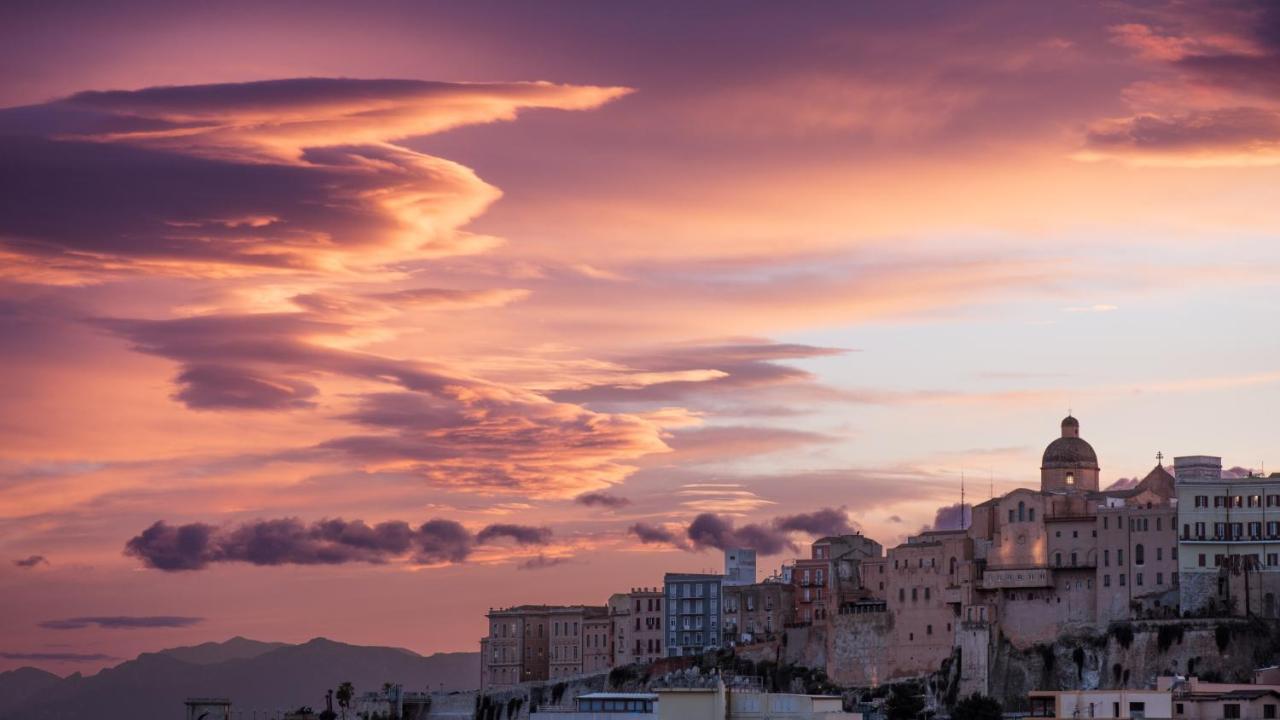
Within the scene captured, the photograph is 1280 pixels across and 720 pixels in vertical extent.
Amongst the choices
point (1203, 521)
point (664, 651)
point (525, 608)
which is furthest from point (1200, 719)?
point (525, 608)

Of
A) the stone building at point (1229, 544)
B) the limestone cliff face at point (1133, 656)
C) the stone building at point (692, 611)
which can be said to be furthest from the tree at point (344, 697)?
the stone building at point (1229, 544)

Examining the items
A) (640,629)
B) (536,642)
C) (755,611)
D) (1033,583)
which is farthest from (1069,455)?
(536,642)

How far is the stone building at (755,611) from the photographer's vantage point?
15012 centimetres

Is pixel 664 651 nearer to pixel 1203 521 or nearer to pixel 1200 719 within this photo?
pixel 1203 521

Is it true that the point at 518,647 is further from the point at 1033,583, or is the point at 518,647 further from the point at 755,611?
the point at 1033,583

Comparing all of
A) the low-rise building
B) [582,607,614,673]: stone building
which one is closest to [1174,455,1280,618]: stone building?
the low-rise building

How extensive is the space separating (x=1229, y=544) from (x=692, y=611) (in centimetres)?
4852

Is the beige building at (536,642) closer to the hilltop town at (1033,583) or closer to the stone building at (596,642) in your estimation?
the stone building at (596,642)

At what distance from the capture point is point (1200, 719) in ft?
325

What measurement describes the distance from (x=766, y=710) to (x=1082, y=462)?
4899 centimetres

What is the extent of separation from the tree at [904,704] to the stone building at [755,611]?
A: 19.6 meters

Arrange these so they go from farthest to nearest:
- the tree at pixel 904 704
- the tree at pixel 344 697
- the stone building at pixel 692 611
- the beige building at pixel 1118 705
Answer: the tree at pixel 344 697 < the stone building at pixel 692 611 < the tree at pixel 904 704 < the beige building at pixel 1118 705

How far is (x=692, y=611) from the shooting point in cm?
15862

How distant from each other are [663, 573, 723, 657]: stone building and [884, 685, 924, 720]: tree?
1112 inches
